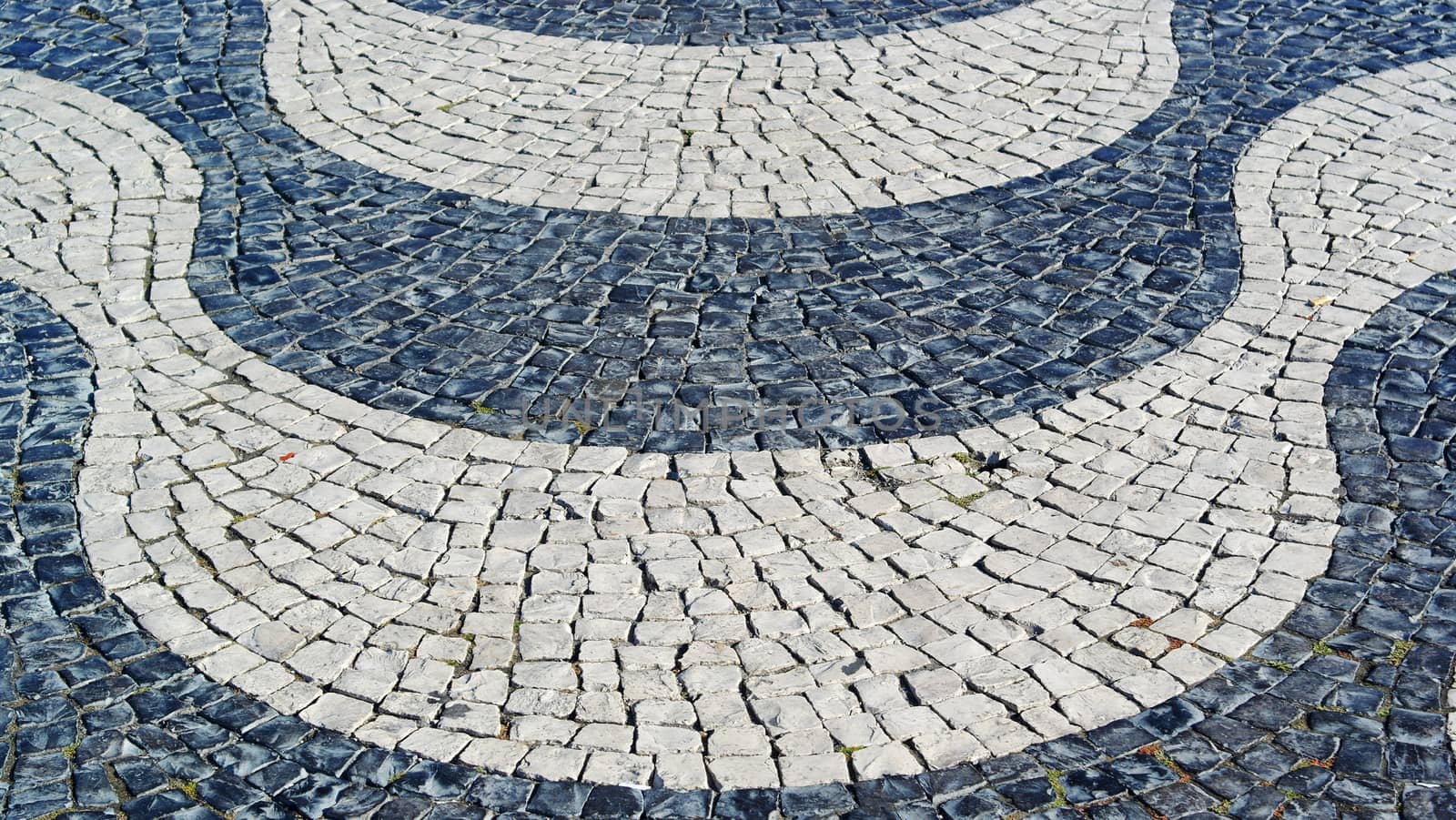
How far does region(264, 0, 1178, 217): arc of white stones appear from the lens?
8.23 meters

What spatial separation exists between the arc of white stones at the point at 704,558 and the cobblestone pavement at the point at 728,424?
2cm

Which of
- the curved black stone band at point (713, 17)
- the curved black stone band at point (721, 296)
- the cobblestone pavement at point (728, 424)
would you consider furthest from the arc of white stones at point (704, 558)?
the curved black stone band at point (713, 17)

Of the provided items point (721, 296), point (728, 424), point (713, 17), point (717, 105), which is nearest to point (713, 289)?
point (721, 296)

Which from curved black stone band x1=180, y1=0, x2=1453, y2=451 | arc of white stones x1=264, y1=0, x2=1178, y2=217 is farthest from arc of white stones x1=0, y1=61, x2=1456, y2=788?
arc of white stones x1=264, y1=0, x2=1178, y2=217

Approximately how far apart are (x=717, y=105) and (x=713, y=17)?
4.75 feet

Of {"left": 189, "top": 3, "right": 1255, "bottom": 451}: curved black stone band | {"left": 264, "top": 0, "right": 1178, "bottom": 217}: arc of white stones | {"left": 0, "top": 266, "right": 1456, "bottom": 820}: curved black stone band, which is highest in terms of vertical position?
{"left": 264, "top": 0, "right": 1178, "bottom": 217}: arc of white stones

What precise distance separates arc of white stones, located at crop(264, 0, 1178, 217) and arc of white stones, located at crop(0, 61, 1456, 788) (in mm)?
1984

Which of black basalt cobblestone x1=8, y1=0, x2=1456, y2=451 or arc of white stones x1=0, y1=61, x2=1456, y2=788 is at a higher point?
black basalt cobblestone x1=8, y1=0, x2=1456, y2=451

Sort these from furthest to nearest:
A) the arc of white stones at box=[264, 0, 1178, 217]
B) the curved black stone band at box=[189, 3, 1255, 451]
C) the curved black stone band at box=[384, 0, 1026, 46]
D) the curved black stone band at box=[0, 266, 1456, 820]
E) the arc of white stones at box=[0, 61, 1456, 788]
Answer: the curved black stone band at box=[384, 0, 1026, 46] < the arc of white stones at box=[264, 0, 1178, 217] < the curved black stone band at box=[189, 3, 1255, 451] < the arc of white stones at box=[0, 61, 1456, 788] < the curved black stone band at box=[0, 266, 1456, 820]

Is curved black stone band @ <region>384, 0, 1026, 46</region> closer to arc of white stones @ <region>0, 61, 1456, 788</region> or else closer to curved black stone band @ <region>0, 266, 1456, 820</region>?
arc of white stones @ <region>0, 61, 1456, 788</region>

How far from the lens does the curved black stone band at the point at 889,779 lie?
14.8ft

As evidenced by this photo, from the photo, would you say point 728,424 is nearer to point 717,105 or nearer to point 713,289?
point 713,289

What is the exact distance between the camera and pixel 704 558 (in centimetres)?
555

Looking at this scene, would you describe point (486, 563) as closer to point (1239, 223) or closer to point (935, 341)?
point (935, 341)
